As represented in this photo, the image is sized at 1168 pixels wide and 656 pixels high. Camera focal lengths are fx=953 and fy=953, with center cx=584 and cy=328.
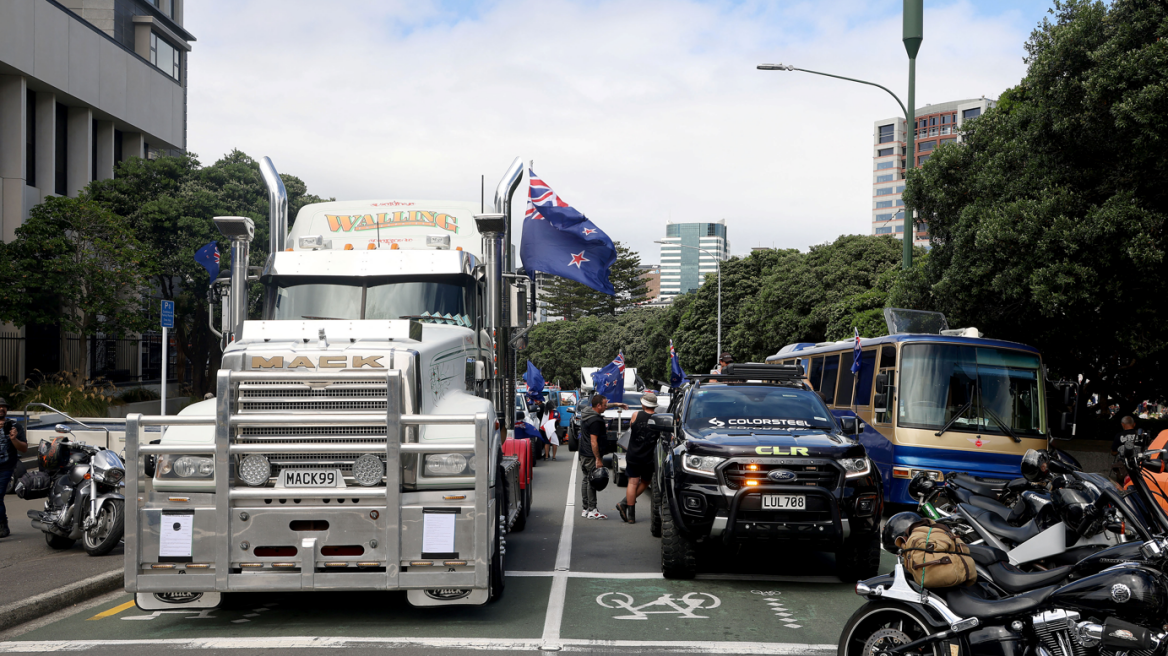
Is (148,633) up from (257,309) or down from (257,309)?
down

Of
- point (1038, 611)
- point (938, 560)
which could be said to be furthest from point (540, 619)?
point (1038, 611)

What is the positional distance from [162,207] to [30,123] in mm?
4594

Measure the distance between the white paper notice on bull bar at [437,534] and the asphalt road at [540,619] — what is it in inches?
25.2

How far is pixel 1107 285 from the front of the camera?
13.2 meters

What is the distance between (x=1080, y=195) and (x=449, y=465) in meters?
11.2

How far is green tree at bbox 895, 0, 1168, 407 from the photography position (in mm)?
12711

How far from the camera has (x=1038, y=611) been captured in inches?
195

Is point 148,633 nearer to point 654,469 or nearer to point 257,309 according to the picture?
point 257,309

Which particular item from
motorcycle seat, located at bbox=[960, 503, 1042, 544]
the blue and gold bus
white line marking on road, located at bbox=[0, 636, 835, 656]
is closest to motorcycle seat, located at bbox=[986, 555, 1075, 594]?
motorcycle seat, located at bbox=[960, 503, 1042, 544]

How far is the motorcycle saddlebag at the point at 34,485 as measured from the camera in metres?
10.3

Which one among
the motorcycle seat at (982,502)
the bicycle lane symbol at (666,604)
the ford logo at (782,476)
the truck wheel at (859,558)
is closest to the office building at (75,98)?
the bicycle lane symbol at (666,604)

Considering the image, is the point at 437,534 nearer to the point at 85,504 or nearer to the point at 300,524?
the point at 300,524

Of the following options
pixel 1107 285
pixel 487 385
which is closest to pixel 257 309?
pixel 487 385

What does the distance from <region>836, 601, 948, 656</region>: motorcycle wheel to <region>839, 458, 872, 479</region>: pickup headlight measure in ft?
11.1
